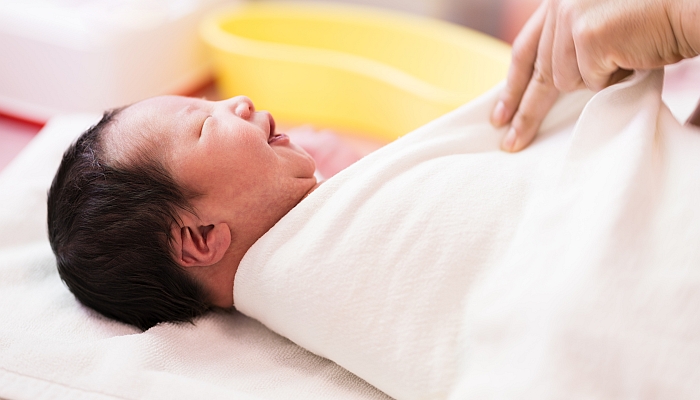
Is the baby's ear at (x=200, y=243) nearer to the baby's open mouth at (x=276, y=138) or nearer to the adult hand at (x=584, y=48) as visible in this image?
the baby's open mouth at (x=276, y=138)

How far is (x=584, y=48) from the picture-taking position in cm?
77

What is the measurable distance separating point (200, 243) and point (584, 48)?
57 centimetres

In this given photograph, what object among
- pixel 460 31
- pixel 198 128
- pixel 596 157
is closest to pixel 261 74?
pixel 460 31

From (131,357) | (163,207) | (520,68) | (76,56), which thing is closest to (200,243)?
(163,207)

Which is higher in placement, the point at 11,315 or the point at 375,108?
the point at 11,315

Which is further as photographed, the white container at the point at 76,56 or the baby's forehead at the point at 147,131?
the white container at the point at 76,56

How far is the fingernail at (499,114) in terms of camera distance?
95 centimetres

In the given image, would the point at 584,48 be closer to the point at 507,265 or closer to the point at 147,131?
the point at 507,265

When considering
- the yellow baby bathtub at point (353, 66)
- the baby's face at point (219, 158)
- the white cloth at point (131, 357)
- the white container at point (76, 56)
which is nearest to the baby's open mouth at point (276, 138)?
the baby's face at point (219, 158)

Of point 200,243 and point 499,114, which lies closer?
point 200,243

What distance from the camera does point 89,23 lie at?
5.43 feet

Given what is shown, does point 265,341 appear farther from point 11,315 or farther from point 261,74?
point 261,74

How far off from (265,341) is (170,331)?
14 cm

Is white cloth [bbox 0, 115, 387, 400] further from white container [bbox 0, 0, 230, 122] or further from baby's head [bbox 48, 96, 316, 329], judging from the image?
white container [bbox 0, 0, 230, 122]
